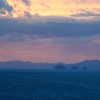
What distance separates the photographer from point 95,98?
7994 cm

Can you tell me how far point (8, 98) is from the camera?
3059 inches

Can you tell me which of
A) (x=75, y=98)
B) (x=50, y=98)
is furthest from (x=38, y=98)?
(x=75, y=98)

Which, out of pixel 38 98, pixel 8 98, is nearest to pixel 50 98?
pixel 38 98

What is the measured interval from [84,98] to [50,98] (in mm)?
7147

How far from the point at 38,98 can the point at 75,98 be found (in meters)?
7.59

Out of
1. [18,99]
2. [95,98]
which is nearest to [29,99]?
[18,99]

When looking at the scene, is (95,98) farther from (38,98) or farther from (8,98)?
(8,98)

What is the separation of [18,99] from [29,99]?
7.11ft

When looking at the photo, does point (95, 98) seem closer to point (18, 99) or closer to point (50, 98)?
point (50, 98)

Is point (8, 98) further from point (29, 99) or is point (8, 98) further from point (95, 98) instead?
point (95, 98)

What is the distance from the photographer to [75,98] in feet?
261

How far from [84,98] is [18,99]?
1369 cm

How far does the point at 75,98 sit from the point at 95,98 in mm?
4150

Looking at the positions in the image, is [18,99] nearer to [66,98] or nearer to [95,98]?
[66,98]
